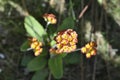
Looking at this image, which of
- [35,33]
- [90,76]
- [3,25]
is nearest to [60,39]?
[35,33]

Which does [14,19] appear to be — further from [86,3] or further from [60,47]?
[60,47]

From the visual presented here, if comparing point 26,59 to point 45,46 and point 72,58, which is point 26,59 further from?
point 72,58

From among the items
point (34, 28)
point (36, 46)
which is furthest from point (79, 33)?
point (36, 46)

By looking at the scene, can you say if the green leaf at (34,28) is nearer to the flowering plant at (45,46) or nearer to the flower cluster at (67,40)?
the flowering plant at (45,46)

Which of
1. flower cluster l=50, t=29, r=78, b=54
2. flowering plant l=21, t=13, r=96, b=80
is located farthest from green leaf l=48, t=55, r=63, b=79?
flower cluster l=50, t=29, r=78, b=54

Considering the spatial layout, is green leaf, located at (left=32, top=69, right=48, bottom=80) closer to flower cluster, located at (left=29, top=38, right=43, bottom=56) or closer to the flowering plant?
the flowering plant
